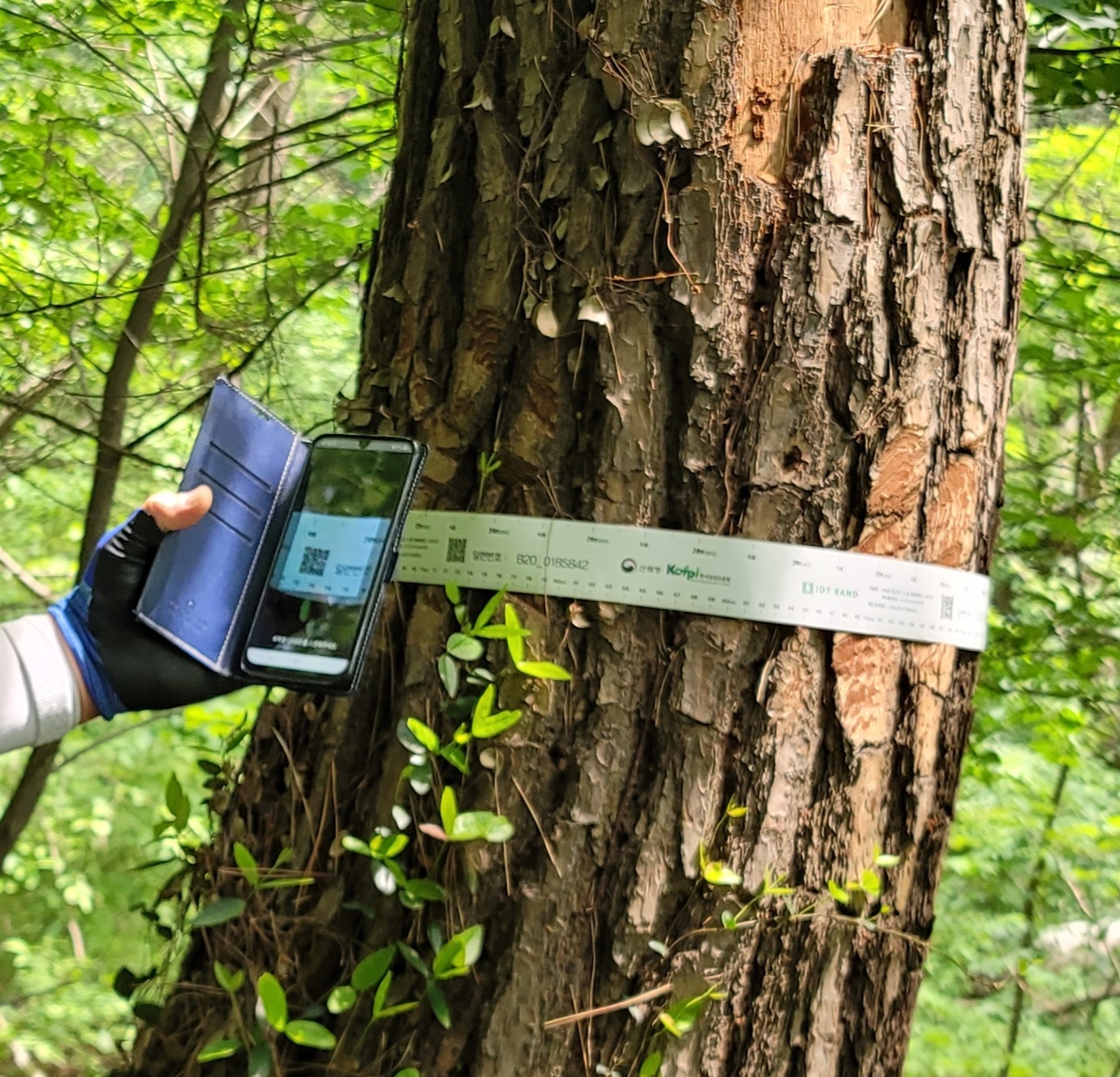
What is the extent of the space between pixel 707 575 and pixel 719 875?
33 centimetres

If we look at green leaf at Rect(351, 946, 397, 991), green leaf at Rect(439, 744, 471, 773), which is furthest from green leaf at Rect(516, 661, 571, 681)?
green leaf at Rect(351, 946, 397, 991)

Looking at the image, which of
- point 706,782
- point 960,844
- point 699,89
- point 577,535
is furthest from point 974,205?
point 960,844

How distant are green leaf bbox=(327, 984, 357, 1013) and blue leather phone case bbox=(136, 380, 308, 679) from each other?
0.39 metres

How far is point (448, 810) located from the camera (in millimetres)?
1062

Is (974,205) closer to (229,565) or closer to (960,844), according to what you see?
(229,565)

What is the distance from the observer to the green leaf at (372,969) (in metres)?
1.07

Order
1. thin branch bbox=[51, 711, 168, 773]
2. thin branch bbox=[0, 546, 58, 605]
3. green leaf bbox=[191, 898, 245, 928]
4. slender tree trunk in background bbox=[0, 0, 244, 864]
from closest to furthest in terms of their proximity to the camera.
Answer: green leaf bbox=[191, 898, 245, 928] → slender tree trunk in background bbox=[0, 0, 244, 864] → thin branch bbox=[51, 711, 168, 773] → thin branch bbox=[0, 546, 58, 605]

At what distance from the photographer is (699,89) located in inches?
44.8

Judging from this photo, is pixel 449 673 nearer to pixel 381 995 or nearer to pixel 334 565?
pixel 334 565

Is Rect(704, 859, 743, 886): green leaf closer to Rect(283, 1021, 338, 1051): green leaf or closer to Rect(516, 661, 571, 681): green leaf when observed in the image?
Rect(516, 661, 571, 681): green leaf

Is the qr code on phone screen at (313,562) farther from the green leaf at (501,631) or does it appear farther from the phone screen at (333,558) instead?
the green leaf at (501,631)

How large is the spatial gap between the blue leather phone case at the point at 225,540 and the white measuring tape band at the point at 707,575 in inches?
9.4

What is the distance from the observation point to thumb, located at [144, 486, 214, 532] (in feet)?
3.79

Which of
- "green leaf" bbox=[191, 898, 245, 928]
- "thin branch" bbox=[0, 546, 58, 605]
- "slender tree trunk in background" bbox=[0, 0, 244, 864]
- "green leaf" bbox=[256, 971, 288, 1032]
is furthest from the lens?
"thin branch" bbox=[0, 546, 58, 605]
